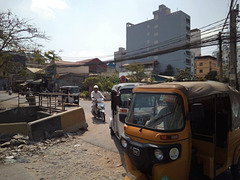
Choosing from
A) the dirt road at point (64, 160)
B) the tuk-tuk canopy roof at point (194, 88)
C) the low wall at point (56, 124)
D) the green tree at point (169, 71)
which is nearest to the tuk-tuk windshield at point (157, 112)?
the tuk-tuk canopy roof at point (194, 88)

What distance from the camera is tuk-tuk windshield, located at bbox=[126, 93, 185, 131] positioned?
2.90 m

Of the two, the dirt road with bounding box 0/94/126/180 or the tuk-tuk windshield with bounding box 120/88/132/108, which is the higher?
the tuk-tuk windshield with bounding box 120/88/132/108

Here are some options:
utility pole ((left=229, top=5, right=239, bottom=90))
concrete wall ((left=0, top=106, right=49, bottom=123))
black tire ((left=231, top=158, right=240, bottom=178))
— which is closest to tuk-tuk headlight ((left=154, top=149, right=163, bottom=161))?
black tire ((left=231, top=158, right=240, bottom=178))

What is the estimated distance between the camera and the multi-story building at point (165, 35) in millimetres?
50375

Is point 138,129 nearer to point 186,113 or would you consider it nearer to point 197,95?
point 186,113

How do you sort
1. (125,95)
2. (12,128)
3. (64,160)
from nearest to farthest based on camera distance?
(64,160)
(125,95)
(12,128)

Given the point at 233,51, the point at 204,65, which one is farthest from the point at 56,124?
the point at 204,65

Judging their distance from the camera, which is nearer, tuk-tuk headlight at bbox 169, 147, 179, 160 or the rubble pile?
tuk-tuk headlight at bbox 169, 147, 179, 160

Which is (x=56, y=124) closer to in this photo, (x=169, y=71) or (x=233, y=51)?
(x=233, y=51)

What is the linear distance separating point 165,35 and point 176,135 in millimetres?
55163

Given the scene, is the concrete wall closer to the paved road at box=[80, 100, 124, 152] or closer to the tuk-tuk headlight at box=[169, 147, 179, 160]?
the paved road at box=[80, 100, 124, 152]

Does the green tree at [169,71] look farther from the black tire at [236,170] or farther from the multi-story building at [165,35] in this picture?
the black tire at [236,170]

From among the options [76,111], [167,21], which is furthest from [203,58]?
[76,111]

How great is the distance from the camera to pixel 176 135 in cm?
277
